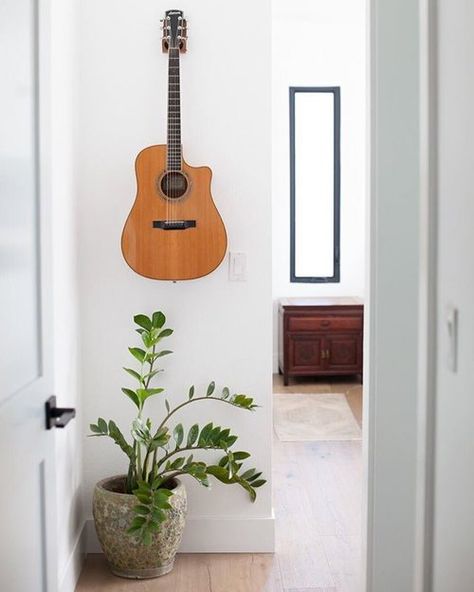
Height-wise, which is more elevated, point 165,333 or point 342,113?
point 342,113

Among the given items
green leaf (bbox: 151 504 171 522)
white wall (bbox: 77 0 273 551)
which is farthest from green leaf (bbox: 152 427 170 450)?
white wall (bbox: 77 0 273 551)

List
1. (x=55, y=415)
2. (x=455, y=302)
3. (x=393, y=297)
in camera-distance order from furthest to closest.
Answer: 1. (x=393, y=297)
2. (x=55, y=415)
3. (x=455, y=302)

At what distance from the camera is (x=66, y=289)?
3314mm

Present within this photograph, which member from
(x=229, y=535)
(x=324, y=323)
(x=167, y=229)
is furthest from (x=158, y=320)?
(x=324, y=323)

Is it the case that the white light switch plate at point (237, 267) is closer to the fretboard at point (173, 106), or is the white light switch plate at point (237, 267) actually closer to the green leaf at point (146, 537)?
the fretboard at point (173, 106)

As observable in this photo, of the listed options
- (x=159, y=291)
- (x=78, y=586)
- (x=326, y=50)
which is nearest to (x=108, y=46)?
(x=159, y=291)

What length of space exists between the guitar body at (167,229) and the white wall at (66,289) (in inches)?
9.6

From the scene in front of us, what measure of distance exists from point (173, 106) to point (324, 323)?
3.82 meters

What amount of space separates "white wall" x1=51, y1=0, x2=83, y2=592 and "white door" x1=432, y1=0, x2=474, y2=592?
1.68 metres

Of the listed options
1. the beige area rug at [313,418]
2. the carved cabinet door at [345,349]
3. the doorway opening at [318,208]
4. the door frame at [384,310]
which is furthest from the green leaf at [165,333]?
the carved cabinet door at [345,349]

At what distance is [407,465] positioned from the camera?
2432mm

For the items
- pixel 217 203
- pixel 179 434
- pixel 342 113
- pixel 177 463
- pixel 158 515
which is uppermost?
pixel 342 113

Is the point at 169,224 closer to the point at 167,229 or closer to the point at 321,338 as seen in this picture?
the point at 167,229

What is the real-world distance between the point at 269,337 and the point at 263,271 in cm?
26
